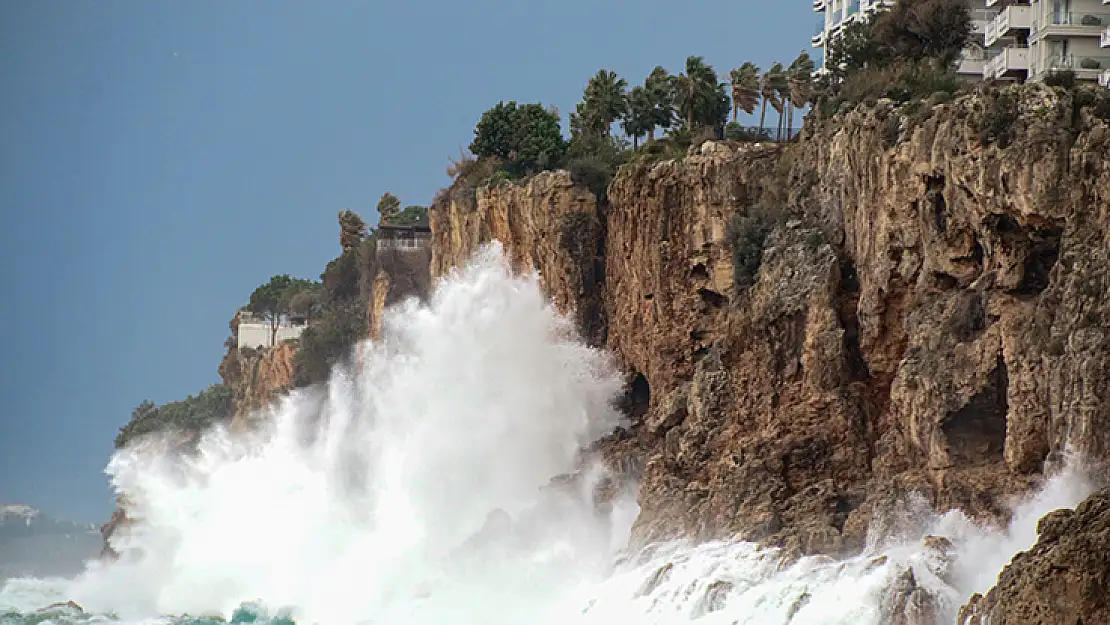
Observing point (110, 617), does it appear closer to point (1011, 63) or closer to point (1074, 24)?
point (1011, 63)

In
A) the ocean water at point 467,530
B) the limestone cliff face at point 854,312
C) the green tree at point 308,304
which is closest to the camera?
the limestone cliff face at point 854,312

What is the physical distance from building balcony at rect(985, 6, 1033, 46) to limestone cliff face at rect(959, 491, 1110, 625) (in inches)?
948

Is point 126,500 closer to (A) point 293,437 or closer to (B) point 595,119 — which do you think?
(A) point 293,437

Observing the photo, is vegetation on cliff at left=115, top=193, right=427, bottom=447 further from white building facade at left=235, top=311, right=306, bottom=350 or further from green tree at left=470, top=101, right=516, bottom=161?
green tree at left=470, top=101, right=516, bottom=161

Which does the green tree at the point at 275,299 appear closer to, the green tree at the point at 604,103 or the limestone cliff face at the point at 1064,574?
the green tree at the point at 604,103

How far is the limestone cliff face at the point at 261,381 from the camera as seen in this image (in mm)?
76375

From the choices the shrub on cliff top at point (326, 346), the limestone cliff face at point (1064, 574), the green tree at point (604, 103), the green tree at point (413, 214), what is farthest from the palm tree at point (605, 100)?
the limestone cliff face at point (1064, 574)

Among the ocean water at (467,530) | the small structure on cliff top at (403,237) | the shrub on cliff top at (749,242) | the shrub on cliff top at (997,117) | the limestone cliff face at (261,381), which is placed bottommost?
the ocean water at (467,530)

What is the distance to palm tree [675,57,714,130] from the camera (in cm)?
5309

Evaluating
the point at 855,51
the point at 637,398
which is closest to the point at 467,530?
the point at 637,398

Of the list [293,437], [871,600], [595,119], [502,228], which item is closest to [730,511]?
[871,600]

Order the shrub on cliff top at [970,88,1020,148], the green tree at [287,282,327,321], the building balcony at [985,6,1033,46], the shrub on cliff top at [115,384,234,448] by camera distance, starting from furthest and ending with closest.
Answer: the green tree at [287,282,327,321] < the shrub on cliff top at [115,384,234,448] < the building balcony at [985,6,1033,46] < the shrub on cliff top at [970,88,1020,148]

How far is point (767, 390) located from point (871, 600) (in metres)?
9.14

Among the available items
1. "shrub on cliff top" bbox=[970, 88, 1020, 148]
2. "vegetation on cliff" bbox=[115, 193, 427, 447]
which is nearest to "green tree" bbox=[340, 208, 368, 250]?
"vegetation on cliff" bbox=[115, 193, 427, 447]
